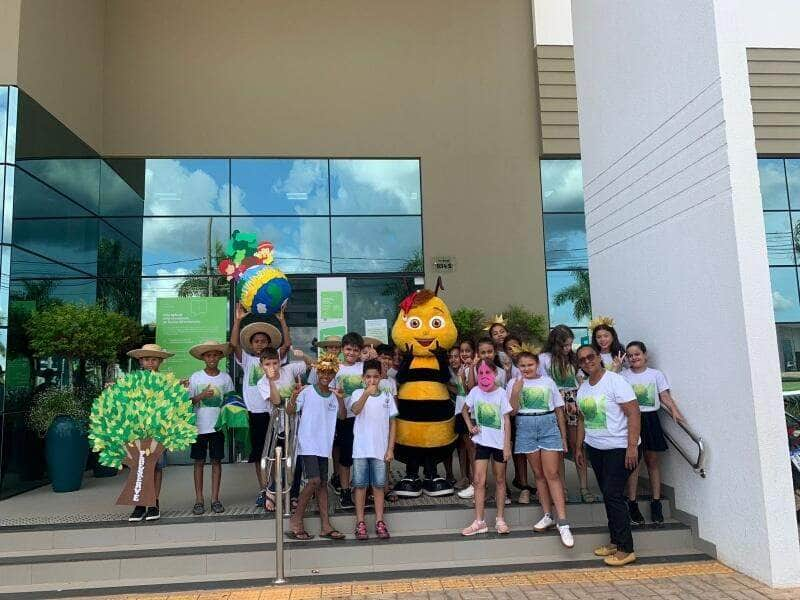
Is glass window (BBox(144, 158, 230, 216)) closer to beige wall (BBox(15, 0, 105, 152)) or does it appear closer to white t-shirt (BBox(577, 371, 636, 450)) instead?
beige wall (BBox(15, 0, 105, 152))

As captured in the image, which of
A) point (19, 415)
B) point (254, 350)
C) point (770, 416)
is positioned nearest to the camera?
point (770, 416)

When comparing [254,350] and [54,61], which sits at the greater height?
[54,61]

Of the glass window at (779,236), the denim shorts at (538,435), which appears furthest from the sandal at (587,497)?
the glass window at (779,236)

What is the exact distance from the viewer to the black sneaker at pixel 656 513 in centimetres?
608

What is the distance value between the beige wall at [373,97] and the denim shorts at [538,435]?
6.30m

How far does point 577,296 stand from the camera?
12.6 m

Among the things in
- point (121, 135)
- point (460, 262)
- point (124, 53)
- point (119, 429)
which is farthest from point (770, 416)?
point (124, 53)

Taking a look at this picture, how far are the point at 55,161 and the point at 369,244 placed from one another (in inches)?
223

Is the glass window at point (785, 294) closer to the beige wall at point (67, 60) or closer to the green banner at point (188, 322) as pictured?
the green banner at point (188, 322)

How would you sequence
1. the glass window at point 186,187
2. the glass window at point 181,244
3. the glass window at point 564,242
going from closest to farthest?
the glass window at point 181,244, the glass window at point 186,187, the glass window at point 564,242

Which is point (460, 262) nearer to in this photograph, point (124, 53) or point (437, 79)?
point (437, 79)

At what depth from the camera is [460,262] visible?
12.3 m

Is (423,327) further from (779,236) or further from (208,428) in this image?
(779,236)

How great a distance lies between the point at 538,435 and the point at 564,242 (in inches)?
302
